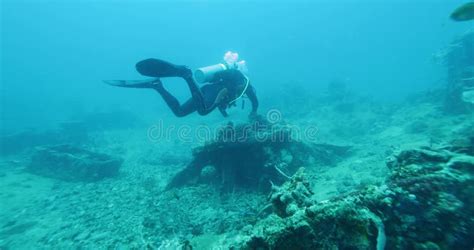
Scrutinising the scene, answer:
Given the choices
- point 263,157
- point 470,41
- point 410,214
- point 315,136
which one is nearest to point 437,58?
point 470,41

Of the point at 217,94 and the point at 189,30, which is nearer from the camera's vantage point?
the point at 217,94

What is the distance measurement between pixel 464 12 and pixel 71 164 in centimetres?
1578

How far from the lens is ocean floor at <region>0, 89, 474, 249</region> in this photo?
638 cm

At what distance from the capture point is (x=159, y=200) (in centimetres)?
847

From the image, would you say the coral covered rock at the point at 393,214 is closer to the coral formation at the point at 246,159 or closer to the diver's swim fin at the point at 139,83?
the coral formation at the point at 246,159

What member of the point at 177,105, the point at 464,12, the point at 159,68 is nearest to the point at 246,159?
the point at 177,105

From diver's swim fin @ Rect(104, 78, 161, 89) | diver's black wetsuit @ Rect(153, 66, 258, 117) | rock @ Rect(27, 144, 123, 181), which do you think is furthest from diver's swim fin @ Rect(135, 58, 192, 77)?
rock @ Rect(27, 144, 123, 181)

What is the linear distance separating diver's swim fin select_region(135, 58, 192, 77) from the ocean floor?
3.70 m

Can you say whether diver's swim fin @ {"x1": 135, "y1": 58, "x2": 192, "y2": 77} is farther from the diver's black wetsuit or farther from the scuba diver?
the diver's black wetsuit

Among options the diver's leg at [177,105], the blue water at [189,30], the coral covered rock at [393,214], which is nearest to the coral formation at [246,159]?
the diver's leg at [177,105]

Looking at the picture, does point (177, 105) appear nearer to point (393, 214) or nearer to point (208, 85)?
point (208, 85)

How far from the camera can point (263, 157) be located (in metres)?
8.59

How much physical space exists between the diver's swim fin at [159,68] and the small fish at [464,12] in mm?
6490

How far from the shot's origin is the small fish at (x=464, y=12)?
18.2 ft
